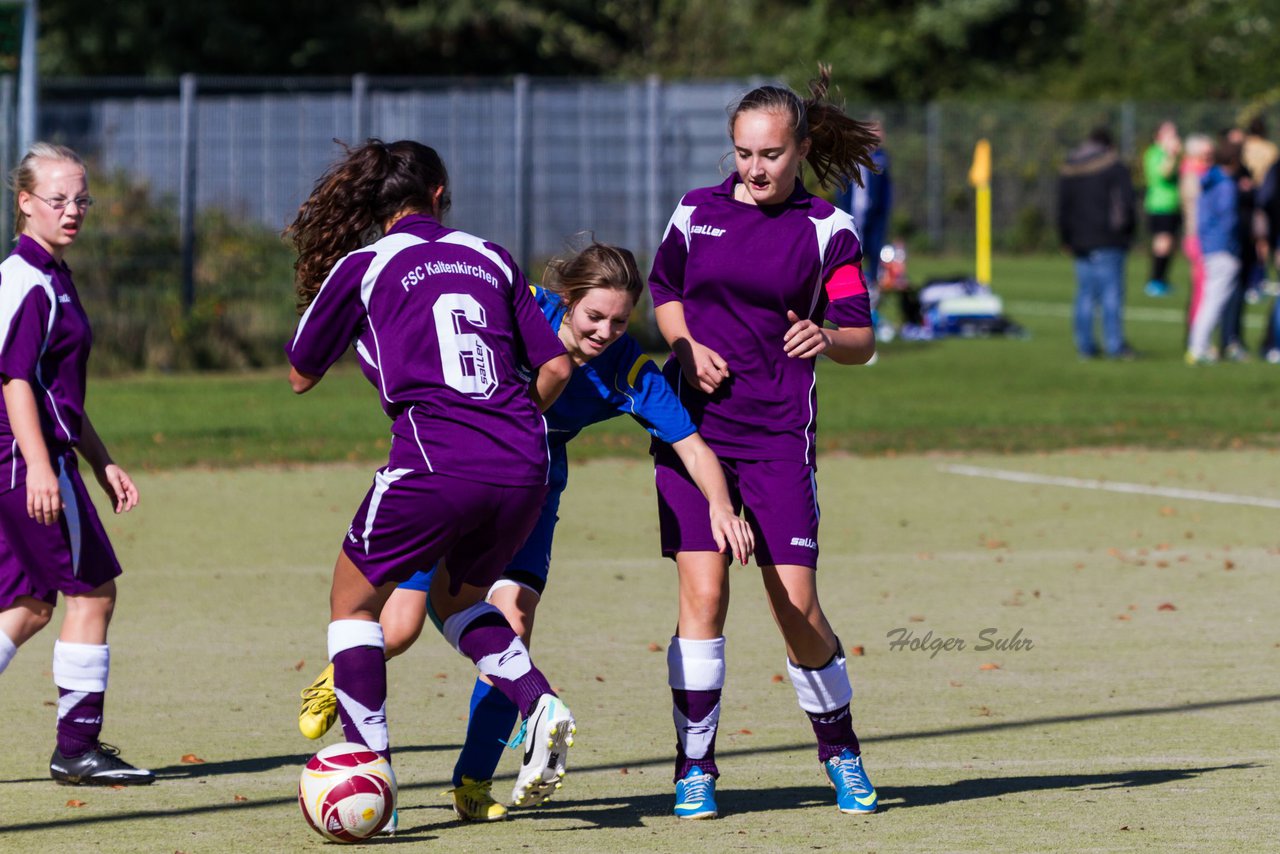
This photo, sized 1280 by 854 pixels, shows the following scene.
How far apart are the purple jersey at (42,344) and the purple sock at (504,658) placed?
1398 millimetres

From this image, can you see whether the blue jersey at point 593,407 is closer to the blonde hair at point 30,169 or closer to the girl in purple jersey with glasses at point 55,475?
the girl in purple jersey with glasses at point 55,475

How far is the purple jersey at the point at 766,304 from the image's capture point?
5.58 meters

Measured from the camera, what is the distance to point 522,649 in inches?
206

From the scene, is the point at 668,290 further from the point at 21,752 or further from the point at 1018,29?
the point at 1018,29

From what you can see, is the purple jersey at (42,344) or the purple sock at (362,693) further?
the purple jersey at (42,344)

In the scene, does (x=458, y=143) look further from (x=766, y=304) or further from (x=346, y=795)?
(x=346, y=795)

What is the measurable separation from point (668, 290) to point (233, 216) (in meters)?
15.9

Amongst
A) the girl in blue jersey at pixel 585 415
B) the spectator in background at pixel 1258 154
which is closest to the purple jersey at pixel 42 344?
the girl in blue jersey at pixel 585 415

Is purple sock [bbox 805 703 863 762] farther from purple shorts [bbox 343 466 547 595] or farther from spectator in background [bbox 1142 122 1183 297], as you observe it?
spectator in background [bbox 1142 122 1183 297]

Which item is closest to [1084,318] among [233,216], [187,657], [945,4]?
[233,216]

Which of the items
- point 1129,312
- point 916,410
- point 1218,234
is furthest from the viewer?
point 1129,312

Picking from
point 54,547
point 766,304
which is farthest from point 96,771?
point 766,304

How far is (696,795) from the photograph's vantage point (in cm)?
548

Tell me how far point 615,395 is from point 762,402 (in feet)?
1.34
